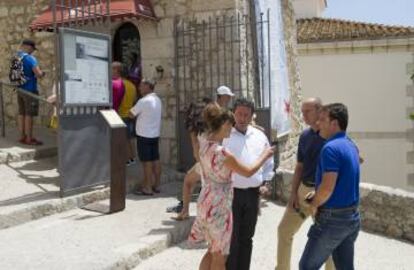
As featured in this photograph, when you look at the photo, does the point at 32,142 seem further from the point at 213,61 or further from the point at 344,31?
the point at 344,31

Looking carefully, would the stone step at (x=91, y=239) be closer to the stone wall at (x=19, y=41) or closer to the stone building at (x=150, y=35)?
the stone building at (x=150, y=35)

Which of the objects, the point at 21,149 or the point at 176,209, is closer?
the point at 176,209

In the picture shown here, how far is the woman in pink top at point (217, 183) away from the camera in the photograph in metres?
3.38

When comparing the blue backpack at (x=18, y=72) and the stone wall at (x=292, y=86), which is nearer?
the blue backpack at (x=18, y=72)

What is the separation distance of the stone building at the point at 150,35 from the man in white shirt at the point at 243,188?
3.69 m

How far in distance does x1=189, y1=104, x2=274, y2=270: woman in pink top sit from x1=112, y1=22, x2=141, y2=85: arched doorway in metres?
5.02

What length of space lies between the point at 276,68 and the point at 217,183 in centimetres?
583

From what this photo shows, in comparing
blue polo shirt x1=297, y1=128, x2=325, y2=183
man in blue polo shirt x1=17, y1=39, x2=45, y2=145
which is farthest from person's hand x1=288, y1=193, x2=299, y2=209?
man in blue polo shirt x1=17, y1=39, x2=45, y2=145

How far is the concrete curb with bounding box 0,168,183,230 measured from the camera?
488 cm

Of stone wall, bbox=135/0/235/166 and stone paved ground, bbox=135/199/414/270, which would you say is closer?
stone paved ground, bbox=135/199/414/270

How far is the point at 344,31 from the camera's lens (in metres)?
15.3

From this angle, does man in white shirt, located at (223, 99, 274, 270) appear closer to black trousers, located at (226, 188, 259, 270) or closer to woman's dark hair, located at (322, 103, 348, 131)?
black trousers, located at (226, 188, 259, 270)

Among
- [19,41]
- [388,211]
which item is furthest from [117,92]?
[388,211]

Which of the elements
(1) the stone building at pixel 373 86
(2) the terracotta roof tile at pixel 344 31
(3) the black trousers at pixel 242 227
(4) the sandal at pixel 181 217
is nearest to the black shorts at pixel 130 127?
(4) the sandal at pixel 181 217
